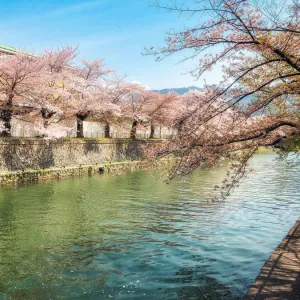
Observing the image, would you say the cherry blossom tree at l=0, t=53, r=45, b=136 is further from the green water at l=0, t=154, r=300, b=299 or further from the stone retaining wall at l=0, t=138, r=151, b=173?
the green water at l=0, t=154, r=300, b=299

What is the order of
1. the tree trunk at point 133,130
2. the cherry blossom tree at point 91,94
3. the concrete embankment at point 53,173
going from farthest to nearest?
the tree trunk at point 133,130 → the cherry blossom tree at point 91,94 → the concrete embankment at point 53,173

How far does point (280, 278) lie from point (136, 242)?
14.2ft

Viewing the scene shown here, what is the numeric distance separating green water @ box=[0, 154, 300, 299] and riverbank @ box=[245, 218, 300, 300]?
0.66 meters

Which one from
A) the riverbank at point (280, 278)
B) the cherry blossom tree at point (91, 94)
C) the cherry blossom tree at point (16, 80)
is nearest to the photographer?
the riverbank at point (280, 278)

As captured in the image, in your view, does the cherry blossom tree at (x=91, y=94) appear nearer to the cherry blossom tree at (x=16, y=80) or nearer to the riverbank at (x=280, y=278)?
the cherry blossom tree at (x=16, y=80)

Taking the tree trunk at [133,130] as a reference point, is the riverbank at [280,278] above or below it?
below

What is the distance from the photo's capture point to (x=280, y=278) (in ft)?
17.3

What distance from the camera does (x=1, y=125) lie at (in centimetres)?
2122

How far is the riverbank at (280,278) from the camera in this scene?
4707 millimetres

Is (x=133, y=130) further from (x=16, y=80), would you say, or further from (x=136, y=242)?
(x=136, y=242)

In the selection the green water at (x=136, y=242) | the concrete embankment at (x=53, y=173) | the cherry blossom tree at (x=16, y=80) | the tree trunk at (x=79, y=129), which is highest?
the cherry blossom tree at (x=16, y=80)

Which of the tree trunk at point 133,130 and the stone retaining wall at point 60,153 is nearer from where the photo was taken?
the stone retaining wall at point 60,153

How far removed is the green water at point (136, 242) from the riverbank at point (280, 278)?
66 centimetres

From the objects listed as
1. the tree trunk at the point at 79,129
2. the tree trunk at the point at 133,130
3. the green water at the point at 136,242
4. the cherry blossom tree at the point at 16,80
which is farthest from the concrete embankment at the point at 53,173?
the tree trunk at the point at 133,130
